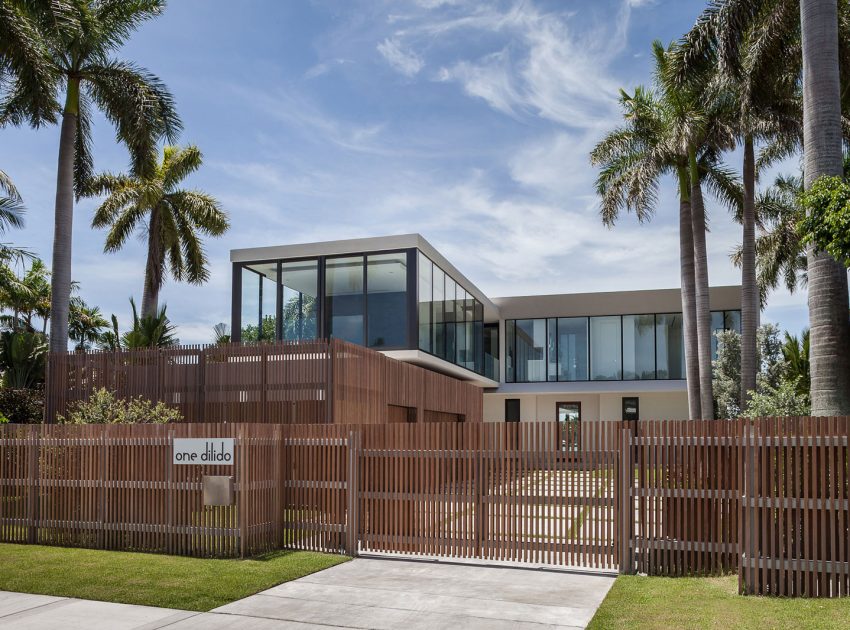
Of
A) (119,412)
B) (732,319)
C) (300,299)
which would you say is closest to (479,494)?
(119,412)

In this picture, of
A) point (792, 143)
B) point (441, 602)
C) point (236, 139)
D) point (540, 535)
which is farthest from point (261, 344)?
point (792, 143)

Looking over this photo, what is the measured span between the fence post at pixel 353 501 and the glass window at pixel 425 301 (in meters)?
11.8

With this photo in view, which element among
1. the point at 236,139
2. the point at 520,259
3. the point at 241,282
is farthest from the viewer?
the point at 520,259

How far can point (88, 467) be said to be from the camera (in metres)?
12.8

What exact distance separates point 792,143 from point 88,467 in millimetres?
19502

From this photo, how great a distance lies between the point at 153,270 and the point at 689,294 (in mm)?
18375

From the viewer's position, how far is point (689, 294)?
25.1 metres

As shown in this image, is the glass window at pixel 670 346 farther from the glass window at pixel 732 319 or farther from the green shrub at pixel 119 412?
the green shrub at pixel 119 412


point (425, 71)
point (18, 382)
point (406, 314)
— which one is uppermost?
point (425, 71)

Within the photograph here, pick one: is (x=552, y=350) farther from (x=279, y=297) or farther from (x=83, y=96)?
(x=83, y=96)

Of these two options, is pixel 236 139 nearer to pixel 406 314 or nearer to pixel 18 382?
pixel 406 314

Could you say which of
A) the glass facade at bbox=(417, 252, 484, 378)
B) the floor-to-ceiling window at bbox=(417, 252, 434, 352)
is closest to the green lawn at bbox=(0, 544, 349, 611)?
the floor-to-ceiling window at bbox=(417, 252, 434, 352)

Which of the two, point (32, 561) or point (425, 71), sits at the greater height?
point (425, 71)

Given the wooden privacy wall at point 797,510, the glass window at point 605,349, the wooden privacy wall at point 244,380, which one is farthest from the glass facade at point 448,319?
the wooden privacy wall at point 797,510
